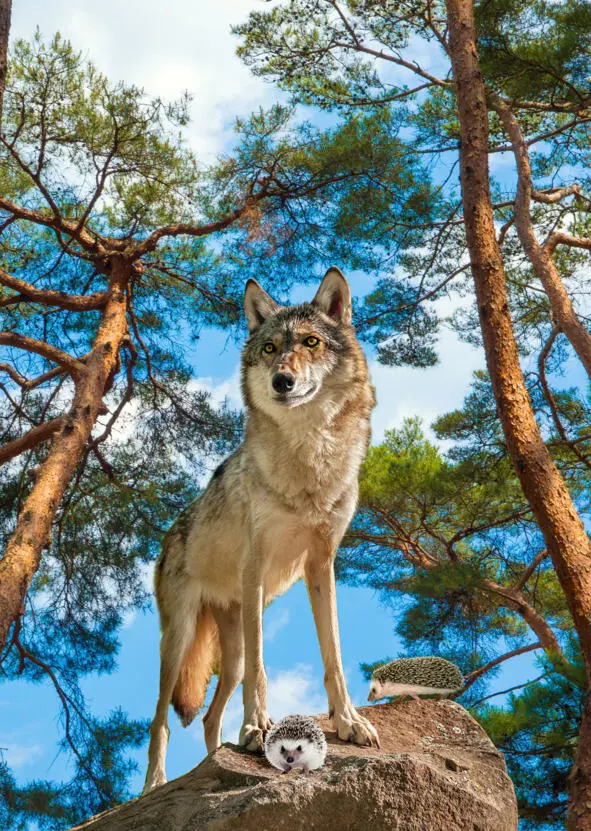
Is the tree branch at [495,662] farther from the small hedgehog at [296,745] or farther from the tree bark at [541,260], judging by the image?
the small hedgehog at [296,745]

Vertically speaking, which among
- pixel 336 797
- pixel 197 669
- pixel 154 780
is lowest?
pixel 336 797

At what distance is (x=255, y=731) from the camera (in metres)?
3.76

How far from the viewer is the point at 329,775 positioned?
3.44m

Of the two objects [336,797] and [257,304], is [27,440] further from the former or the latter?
[336,797]

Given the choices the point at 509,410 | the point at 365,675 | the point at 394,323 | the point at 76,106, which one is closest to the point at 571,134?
the point at 394,323

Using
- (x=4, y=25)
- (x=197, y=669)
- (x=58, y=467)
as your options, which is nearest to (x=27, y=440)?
(x=58, y=467)

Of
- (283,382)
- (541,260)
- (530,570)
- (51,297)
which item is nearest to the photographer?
(283,382)

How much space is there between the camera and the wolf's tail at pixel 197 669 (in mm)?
4965

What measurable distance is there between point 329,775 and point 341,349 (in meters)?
2.09

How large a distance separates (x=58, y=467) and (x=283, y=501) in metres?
3.87

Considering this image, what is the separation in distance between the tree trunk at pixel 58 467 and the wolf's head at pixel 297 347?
10.5 feet

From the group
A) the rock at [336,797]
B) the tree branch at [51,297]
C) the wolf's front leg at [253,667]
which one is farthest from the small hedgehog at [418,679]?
the tree branch at [51,297]

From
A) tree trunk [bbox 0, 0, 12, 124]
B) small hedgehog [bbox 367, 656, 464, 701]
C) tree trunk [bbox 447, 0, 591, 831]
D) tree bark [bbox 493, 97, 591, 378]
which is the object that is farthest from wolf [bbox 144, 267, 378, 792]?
tree bark [bbox 493, 97, 591, 378]

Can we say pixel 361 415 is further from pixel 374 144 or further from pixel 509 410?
pixel 374 144
